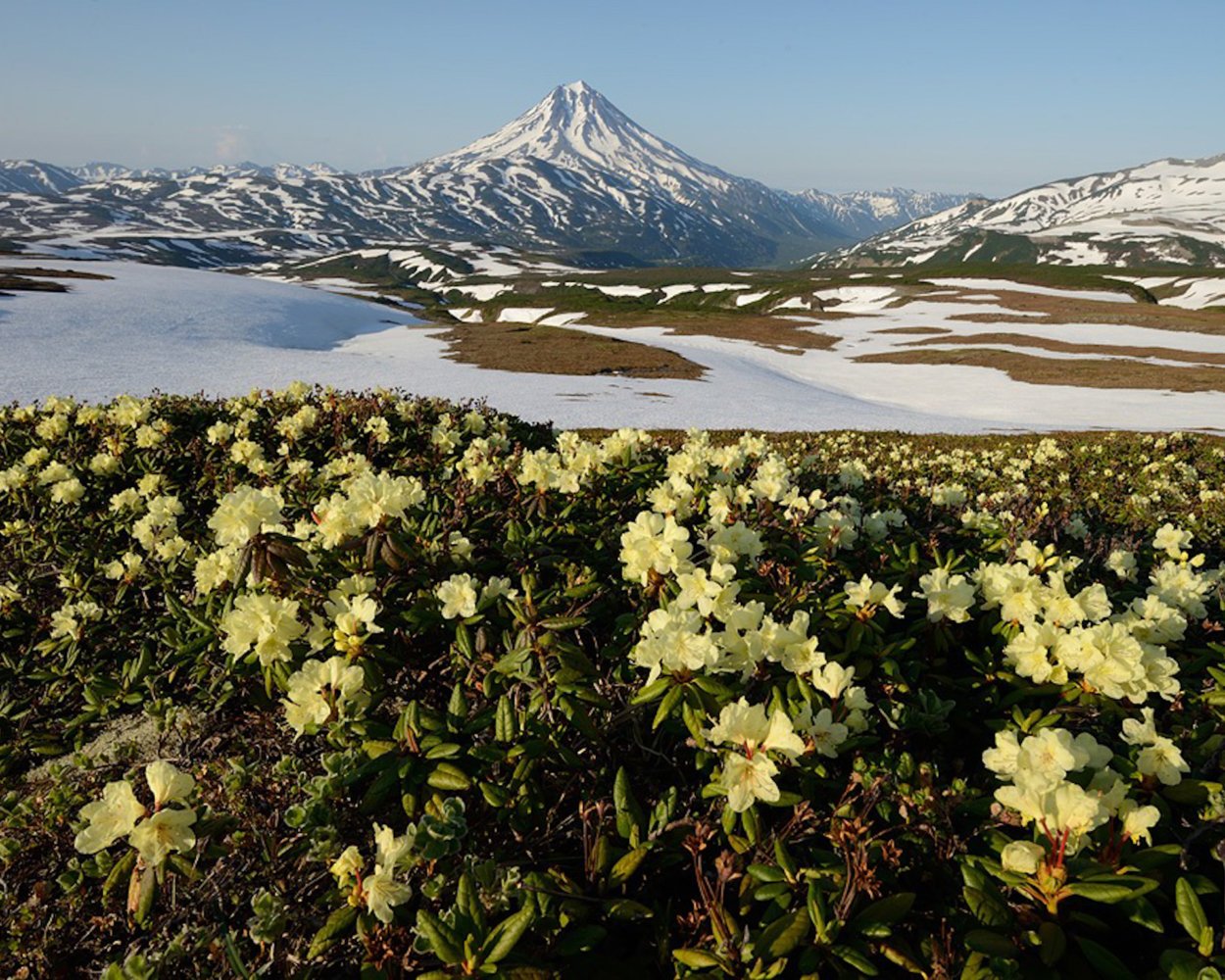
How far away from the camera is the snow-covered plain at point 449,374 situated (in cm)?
2344

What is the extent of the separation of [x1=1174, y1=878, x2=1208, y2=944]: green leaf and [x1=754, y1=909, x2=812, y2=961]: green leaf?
36.8 inches

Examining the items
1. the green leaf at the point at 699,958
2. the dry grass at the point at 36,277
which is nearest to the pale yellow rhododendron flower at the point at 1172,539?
the green leaf at the point at 699,958

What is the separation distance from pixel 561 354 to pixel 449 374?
33.2 feet

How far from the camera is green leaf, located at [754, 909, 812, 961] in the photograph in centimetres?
164

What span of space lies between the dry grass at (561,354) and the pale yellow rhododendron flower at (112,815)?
3251cm

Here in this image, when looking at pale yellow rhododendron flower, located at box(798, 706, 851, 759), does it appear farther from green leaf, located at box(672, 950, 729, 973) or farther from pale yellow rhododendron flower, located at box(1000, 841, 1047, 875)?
green leaf, located at box(672, 950, 729, 973)

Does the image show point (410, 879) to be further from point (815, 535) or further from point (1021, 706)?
point (815, 535)

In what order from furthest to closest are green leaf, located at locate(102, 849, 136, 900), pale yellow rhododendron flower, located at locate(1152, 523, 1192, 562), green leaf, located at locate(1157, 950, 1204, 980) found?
pale yellow rhododendron flower, located at locate(1152, 523, 1192, 562) → green leaf, located at locate(102, 849, 136, 900) → green leaf, located at locate(1157, 950, 1204, 980)

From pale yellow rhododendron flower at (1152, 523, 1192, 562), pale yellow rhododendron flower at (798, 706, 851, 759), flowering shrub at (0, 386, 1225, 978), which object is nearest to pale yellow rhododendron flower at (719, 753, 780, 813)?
flowering shrub at (0, 386, 1225, 978)

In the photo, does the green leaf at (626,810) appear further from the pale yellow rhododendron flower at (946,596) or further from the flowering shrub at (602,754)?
the pale yellow rhododendron flower at (946,596)

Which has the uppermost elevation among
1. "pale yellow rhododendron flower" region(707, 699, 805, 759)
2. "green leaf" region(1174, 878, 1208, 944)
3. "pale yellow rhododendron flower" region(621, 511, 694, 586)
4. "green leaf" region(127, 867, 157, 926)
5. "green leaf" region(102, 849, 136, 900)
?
"pale yellow rhododendron flower" region(621, 511, 694, 586)

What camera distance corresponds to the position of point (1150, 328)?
5728cm

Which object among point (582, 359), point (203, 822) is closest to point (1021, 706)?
point (203, 822)

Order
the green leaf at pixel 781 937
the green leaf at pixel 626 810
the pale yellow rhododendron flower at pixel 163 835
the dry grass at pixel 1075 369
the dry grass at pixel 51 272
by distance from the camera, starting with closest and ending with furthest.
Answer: the green leaf at pixel 781 937
the pale yellow rhododendron flower at pixel 163 835
the green leaf at pixel 626 810
the dry grass at pixel 1075 369
the dry grass at pixel 51 272
